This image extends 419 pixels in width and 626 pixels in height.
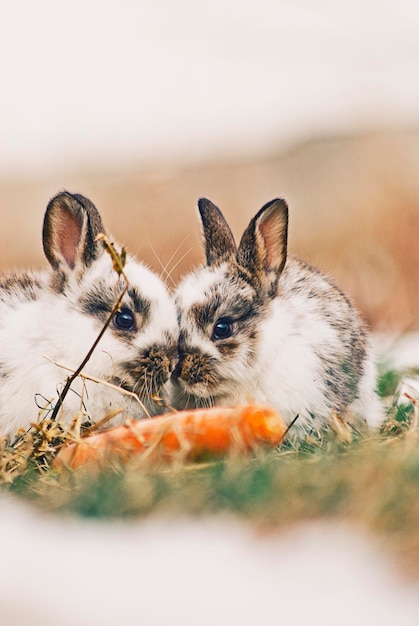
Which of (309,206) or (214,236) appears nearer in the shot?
(214,236)

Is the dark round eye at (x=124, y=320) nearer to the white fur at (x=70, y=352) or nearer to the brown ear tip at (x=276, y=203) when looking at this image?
the white fur at (x=70, y=352)

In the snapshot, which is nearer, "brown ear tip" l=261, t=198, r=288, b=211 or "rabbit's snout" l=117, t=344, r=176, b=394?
"rabbit's snout" l=117, t=344, r=176, b=394

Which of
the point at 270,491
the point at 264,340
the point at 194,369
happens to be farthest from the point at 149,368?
the point at 270,491

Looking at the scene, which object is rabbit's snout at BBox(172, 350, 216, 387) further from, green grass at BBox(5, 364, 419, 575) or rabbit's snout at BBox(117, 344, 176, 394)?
green grass at BBox(5, 364, 419, 575)

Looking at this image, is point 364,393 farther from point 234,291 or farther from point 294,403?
point 234,291

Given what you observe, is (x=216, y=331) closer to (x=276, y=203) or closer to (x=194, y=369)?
(x=194, y=369)

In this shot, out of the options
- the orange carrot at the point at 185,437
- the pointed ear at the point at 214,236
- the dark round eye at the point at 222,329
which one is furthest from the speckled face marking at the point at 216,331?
the orange carrot at the point at 185,437

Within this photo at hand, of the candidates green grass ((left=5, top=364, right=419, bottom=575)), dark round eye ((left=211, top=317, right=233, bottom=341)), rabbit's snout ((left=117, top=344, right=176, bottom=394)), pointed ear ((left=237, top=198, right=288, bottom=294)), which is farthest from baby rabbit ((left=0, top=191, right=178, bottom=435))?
green grass ((left=5, top=364, right=419, bottom=575))
